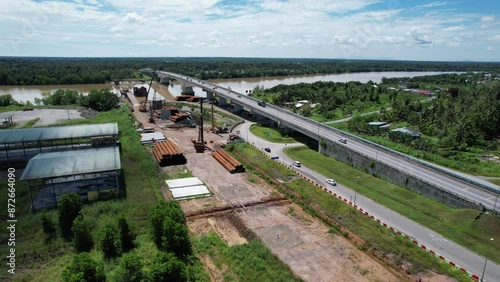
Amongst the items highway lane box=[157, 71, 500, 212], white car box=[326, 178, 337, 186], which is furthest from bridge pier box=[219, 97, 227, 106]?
white car box=[326, 178, 337, 186]

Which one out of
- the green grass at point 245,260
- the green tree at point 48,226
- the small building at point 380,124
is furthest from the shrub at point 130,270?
the small building at point 380,124

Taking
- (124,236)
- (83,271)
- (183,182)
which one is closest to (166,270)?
(83,271)

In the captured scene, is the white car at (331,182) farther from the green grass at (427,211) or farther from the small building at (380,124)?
the small building at (380,124)

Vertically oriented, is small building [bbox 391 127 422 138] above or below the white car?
above

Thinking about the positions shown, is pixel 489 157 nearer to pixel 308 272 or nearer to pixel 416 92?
pixel 308 272

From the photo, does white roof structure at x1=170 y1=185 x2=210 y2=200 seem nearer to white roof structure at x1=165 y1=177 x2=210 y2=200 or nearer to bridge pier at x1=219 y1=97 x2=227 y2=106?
white roof structure at x1=165 y1=177 x2=210 y2=200

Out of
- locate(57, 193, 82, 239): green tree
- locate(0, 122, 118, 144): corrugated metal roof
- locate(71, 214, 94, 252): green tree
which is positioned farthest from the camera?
locate(0, 122, 118, 144): corrugated metal roof
